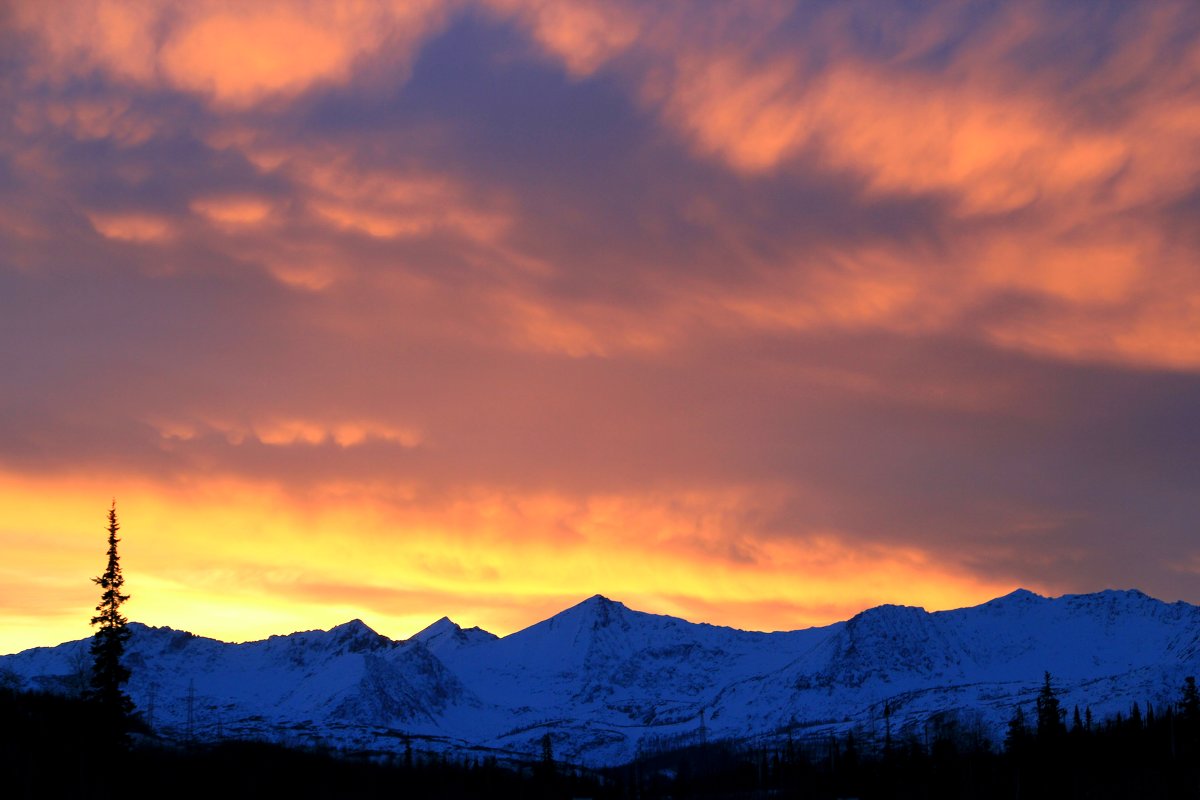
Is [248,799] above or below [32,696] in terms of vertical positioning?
below

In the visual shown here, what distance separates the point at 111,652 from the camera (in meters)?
99.7

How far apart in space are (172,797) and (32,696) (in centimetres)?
2051

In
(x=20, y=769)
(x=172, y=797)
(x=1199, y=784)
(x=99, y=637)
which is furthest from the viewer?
(x=1199, y=784)

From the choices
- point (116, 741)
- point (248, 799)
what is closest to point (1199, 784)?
point (248, 799)

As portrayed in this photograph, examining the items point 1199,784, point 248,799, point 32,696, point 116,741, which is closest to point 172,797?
point 32,696

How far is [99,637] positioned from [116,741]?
8281 millimetres

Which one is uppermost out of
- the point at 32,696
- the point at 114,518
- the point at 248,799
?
the point at 114,518

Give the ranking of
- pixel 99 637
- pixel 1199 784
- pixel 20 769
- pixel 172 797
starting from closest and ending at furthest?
pixel 99 637, pixel 20 769, pixel 172 797, pixel 1199 784

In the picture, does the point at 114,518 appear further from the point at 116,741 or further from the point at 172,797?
the point at 172,797

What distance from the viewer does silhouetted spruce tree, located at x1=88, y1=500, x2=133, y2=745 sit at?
99.4 metres

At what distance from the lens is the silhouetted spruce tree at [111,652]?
326 feet

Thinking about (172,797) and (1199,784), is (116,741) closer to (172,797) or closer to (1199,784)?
(172,797)

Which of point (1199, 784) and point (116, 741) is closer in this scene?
point (116, 741)

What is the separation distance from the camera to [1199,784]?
198 meters
